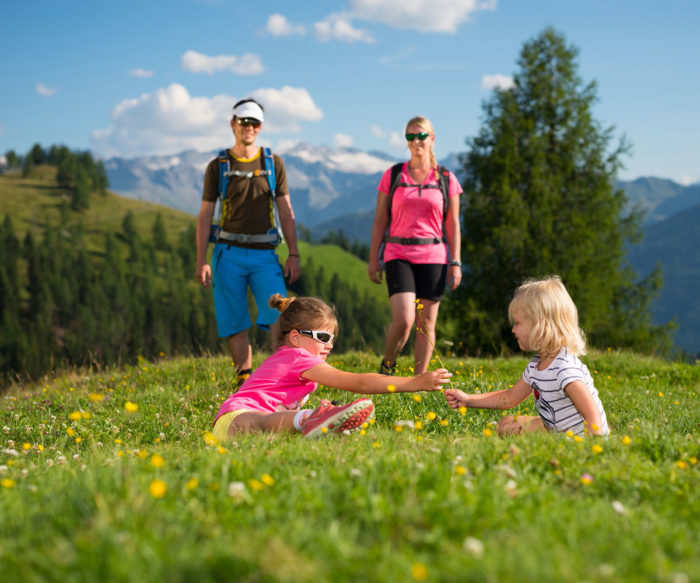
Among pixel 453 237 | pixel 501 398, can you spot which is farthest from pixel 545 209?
pixel 501 398

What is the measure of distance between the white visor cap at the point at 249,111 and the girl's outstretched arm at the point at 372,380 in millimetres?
4321

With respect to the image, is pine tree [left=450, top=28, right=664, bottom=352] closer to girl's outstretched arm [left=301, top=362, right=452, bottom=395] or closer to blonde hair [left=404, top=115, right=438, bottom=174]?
blonde hair [left=404, top=115, right=438, bottom=174]

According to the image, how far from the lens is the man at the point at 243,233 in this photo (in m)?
8.09

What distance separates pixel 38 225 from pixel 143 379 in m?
185

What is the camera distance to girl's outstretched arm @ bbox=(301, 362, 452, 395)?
4406 mm

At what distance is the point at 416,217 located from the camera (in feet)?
26.0

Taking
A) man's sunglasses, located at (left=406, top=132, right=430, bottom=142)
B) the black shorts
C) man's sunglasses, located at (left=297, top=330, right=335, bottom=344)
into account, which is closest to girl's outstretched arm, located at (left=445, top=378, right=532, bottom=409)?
man's sunglasses, located at (left=297, top=330, right=335, bottom=344)

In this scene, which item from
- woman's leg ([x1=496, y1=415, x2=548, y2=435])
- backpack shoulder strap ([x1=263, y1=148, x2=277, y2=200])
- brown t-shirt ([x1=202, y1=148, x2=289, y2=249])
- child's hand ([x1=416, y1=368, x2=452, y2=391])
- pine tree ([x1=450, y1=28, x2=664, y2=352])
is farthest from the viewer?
pine tree ([x1=450, y1=28, x2=664, y2=352])

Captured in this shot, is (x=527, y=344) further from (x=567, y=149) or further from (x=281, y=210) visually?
(x=567, y=149)

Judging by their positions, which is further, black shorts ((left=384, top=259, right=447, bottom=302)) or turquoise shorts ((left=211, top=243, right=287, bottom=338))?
turquoise shorts ((left=211, top=243, right=287, bottom=338))

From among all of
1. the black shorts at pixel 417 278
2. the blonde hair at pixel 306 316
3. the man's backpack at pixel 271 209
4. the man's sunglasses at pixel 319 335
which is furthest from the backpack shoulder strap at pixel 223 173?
the man's sunglasses at pixel 319 335

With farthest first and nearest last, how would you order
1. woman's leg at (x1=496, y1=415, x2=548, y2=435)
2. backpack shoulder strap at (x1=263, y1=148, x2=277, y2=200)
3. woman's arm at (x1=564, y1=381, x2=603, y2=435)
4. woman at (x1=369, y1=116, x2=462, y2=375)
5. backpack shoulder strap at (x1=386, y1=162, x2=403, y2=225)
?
backpack shoulder strap at (x1=263, y1=148, x2=277, y2=200) → backpack shoulder strap at (x1=386, y1=162, x2=403, y2=225) → woman at (x1=369, y1=116, x2=462, y2=375) → woman's leg at (x1=496, y1=415, x2=548, y2=435) → woman's arm at (x1=564, y1=381, x2=603, y2=435)

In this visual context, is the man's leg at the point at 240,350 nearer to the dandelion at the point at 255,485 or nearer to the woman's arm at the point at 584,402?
the woman's arm at the point at 584,402

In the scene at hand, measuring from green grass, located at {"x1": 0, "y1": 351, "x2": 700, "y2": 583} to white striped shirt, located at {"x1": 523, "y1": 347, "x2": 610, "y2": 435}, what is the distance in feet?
1.58
